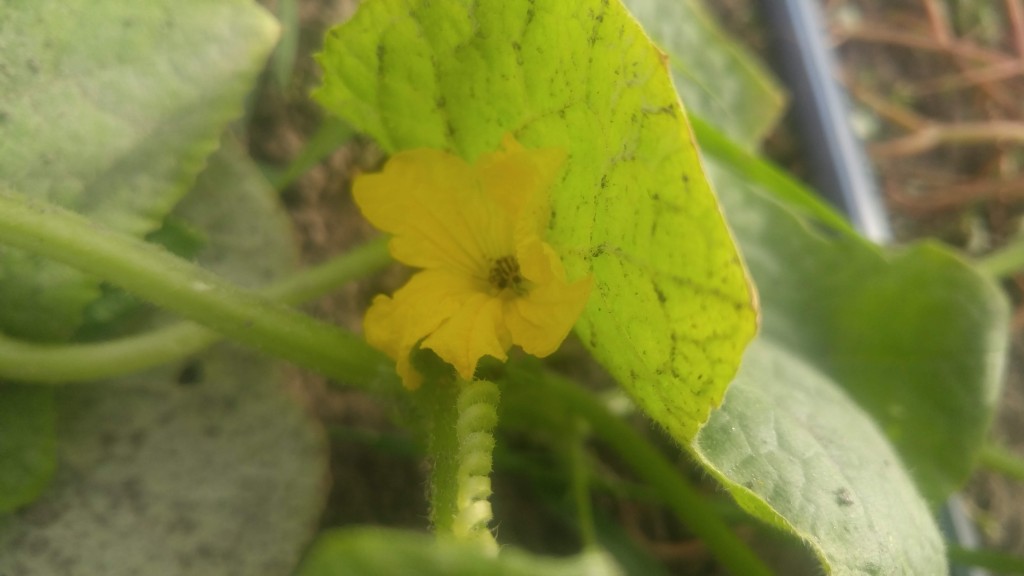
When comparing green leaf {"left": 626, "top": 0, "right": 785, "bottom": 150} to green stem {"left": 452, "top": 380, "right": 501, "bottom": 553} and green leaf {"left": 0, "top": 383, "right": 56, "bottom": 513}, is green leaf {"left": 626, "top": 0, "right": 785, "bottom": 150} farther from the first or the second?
green leaf {"left": 0, "top": 383, "right": 56, "bottom": 513}

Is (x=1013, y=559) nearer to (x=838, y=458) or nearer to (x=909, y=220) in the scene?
(x=838, y=458)

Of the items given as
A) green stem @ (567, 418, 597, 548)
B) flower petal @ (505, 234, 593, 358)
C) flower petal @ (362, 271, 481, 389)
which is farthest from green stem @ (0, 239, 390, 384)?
green stem @ (567, 418, 597, 548)

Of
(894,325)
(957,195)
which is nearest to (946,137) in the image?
(957,195)

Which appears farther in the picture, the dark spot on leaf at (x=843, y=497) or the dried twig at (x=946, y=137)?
the dried twig at (x=946, y=137)

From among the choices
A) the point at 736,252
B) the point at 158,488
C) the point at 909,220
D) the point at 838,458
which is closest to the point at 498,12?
the point at 736,252

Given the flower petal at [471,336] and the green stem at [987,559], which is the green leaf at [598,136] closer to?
the flower petal at [471,336]

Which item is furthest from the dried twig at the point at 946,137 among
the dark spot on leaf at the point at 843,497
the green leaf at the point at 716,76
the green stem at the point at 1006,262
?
the dark spot on leaf at the point at 843,497
